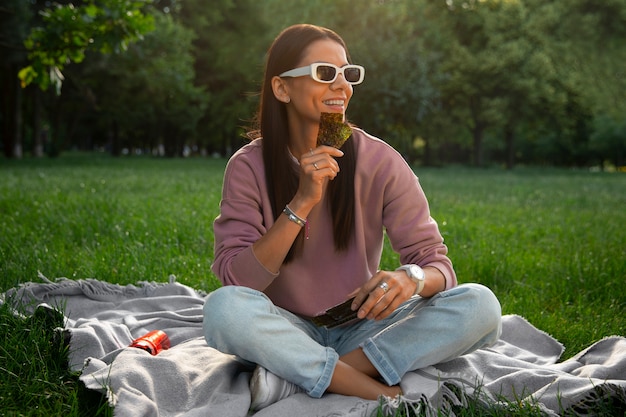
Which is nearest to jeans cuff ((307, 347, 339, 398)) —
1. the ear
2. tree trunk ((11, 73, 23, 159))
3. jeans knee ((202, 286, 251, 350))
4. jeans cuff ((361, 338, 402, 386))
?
jeans cuff ((361, 338, 402, 386))

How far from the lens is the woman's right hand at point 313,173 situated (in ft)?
9.09

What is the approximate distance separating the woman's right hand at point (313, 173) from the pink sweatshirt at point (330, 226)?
0.36m

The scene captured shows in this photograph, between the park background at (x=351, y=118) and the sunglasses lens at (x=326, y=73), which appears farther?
the park background at (x=351, y=118)

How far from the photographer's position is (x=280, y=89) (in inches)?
124

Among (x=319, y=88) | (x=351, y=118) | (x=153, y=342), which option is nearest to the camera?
(x=319, y=88)

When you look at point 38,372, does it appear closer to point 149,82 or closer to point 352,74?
point 352,74

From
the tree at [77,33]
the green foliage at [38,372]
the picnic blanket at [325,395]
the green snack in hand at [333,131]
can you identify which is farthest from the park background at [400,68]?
the green snack in hand at [333,131]

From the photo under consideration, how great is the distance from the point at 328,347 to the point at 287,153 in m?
0.96

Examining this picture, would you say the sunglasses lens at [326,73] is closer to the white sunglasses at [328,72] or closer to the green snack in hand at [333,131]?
the white sunglasses at [328,72]

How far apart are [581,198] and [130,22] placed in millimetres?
9240

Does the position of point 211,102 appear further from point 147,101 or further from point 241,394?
point 241,394

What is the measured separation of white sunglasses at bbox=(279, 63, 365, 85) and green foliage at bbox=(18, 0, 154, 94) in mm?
4368

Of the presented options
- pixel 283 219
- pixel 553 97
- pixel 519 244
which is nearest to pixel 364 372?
pixel 283 219

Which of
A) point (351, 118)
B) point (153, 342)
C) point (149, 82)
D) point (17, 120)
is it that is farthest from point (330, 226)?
point (17, 120)
